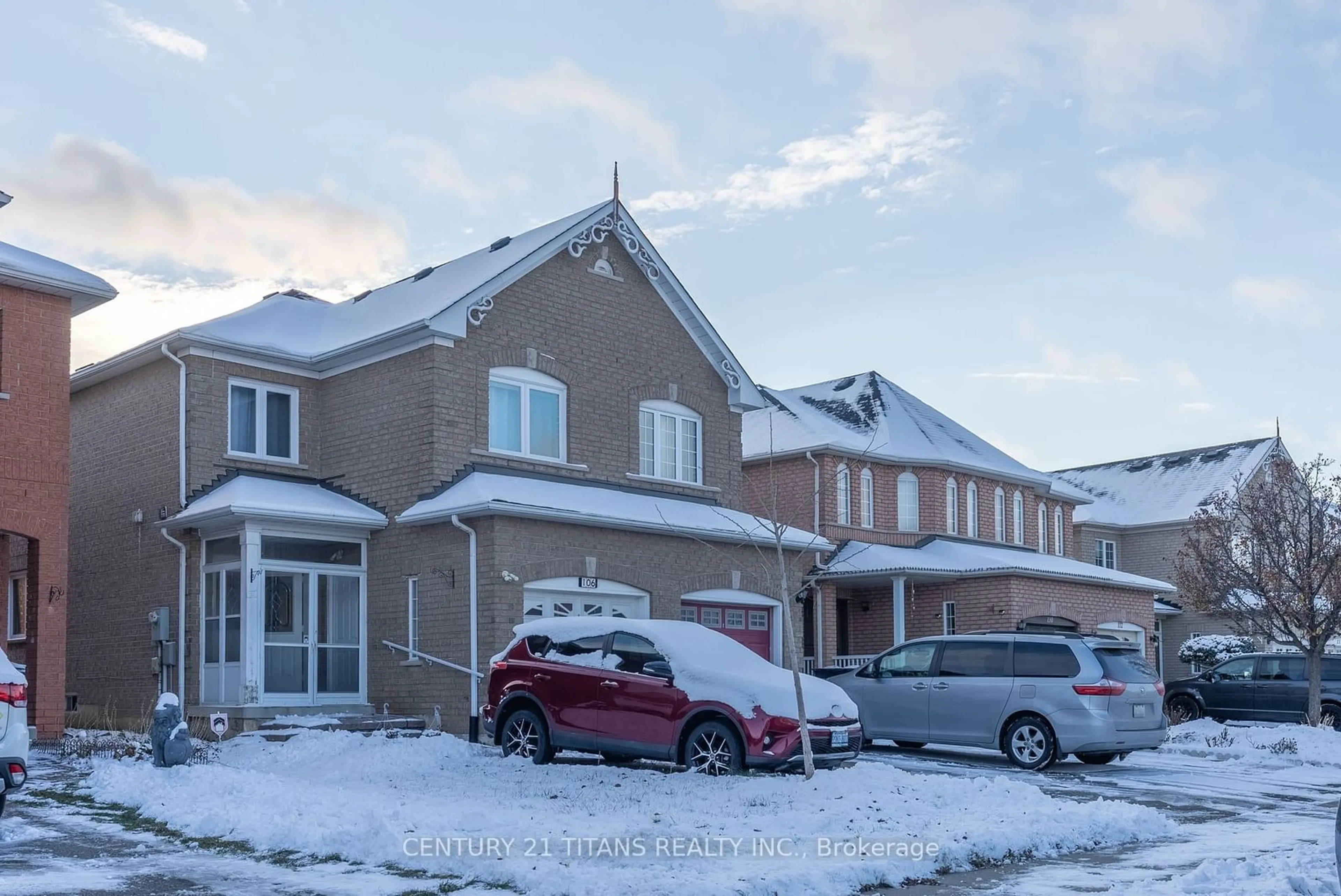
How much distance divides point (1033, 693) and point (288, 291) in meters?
15.0

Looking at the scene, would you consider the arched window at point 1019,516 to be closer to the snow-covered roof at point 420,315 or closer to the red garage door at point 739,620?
the snow-covered roof at point 420,315

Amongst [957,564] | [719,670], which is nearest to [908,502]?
[957,564]

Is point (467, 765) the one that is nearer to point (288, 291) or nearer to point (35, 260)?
point (35, 260)

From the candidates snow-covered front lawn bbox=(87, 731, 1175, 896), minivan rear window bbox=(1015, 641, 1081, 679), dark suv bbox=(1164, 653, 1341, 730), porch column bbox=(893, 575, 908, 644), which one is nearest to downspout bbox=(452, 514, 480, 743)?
snow-covered front lawn bbox=(87, 731, 1175, 896)

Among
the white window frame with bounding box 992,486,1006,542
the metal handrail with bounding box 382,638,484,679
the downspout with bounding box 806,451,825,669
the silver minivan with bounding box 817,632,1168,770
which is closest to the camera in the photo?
the silver minivan with bounding box 817,632,1168,770

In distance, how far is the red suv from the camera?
14.5 m

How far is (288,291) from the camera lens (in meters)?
26.0

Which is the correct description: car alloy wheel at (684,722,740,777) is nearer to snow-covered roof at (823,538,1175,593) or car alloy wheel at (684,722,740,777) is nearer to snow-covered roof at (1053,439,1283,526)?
snow-covered roof at (823,538,1175,593)

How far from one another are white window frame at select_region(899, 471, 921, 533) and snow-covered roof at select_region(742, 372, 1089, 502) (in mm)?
502

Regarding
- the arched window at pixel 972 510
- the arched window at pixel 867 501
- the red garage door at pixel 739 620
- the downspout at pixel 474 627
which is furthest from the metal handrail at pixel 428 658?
the arched window at pixel 972 510

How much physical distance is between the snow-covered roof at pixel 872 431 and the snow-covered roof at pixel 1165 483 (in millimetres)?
5539

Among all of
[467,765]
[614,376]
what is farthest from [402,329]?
[467,765]

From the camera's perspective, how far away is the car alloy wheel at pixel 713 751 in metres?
14.5

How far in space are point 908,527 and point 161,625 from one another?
16.6m
